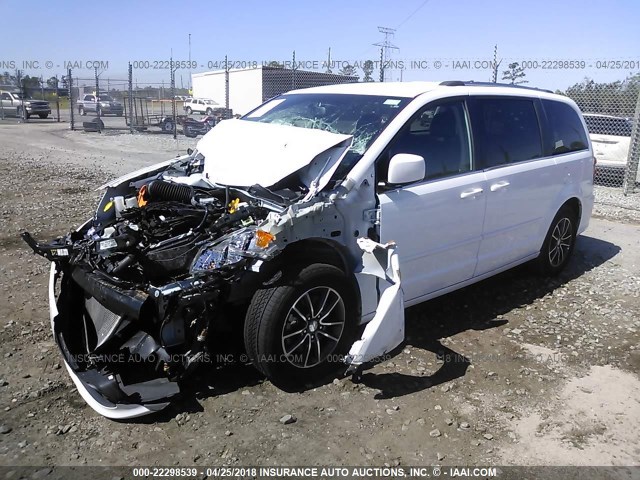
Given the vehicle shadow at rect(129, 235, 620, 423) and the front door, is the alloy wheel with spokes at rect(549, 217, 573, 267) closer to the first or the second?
the vehicle shadow at rect(129, 235, 620, 423)

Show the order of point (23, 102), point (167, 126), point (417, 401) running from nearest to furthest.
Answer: point (417, 401) < point (167, 126) < point (23, 102)

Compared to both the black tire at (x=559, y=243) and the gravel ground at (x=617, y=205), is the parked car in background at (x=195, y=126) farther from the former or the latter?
the black tire at (x=559, y=243)

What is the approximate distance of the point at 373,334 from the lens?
318 centimetres

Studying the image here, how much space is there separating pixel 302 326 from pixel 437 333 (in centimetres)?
144

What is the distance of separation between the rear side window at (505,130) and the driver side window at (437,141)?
0.15 metres

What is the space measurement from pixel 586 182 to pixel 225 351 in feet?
13.5

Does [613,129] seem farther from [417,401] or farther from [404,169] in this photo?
[417,401]

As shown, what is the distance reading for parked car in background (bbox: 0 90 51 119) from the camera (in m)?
30.4

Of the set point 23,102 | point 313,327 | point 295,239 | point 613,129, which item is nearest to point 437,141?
point 295,239

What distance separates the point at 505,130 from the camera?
15.1ft

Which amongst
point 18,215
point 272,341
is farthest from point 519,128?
point 18,215

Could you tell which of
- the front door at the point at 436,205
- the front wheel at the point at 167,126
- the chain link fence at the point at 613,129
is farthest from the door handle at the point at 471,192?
the front wheel at the point at 167,126

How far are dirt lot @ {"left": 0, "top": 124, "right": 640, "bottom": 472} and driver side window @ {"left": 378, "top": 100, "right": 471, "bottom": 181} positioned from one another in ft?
4.36

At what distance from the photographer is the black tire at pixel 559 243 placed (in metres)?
5.34
